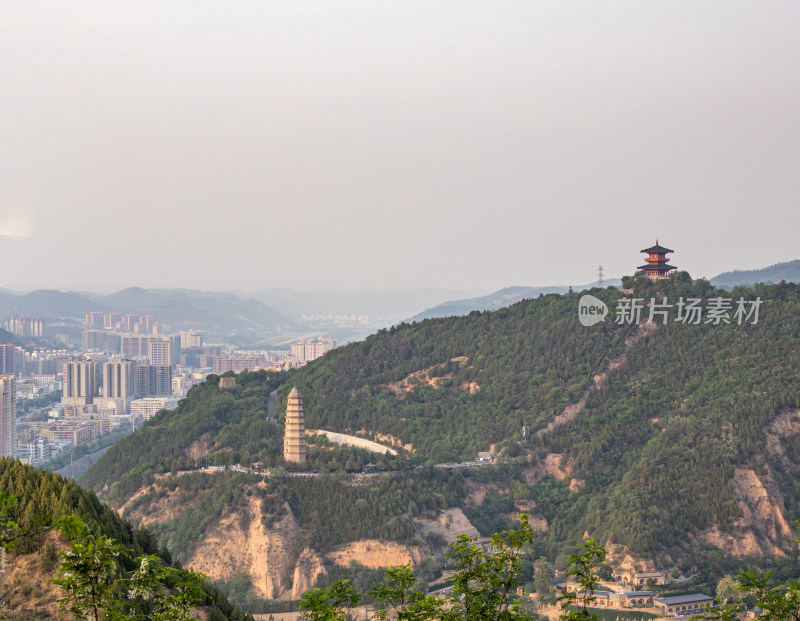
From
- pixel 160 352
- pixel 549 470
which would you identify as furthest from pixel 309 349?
pixel 549 470

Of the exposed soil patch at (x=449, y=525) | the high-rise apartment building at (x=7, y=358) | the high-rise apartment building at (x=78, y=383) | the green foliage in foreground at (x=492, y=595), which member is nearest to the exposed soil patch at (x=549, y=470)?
the exposed soil patch at (x=449, y=525)

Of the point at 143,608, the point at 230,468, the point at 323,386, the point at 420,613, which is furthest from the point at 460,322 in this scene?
the point at 420,613

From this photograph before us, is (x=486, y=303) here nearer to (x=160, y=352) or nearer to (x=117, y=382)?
(x=160, y=352)

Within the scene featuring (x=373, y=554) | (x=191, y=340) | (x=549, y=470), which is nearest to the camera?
(x=373, y=554)

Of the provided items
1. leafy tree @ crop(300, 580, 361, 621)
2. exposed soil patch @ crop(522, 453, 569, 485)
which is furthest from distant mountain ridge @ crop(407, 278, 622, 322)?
leafy tree @ crop(300, 580, 361, 621)

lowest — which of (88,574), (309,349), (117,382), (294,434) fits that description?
(117,382)

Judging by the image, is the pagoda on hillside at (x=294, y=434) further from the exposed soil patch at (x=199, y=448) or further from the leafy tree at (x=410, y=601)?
the leafy tree at (x=410, y=601)

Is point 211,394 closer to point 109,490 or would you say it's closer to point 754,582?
point 109,490
